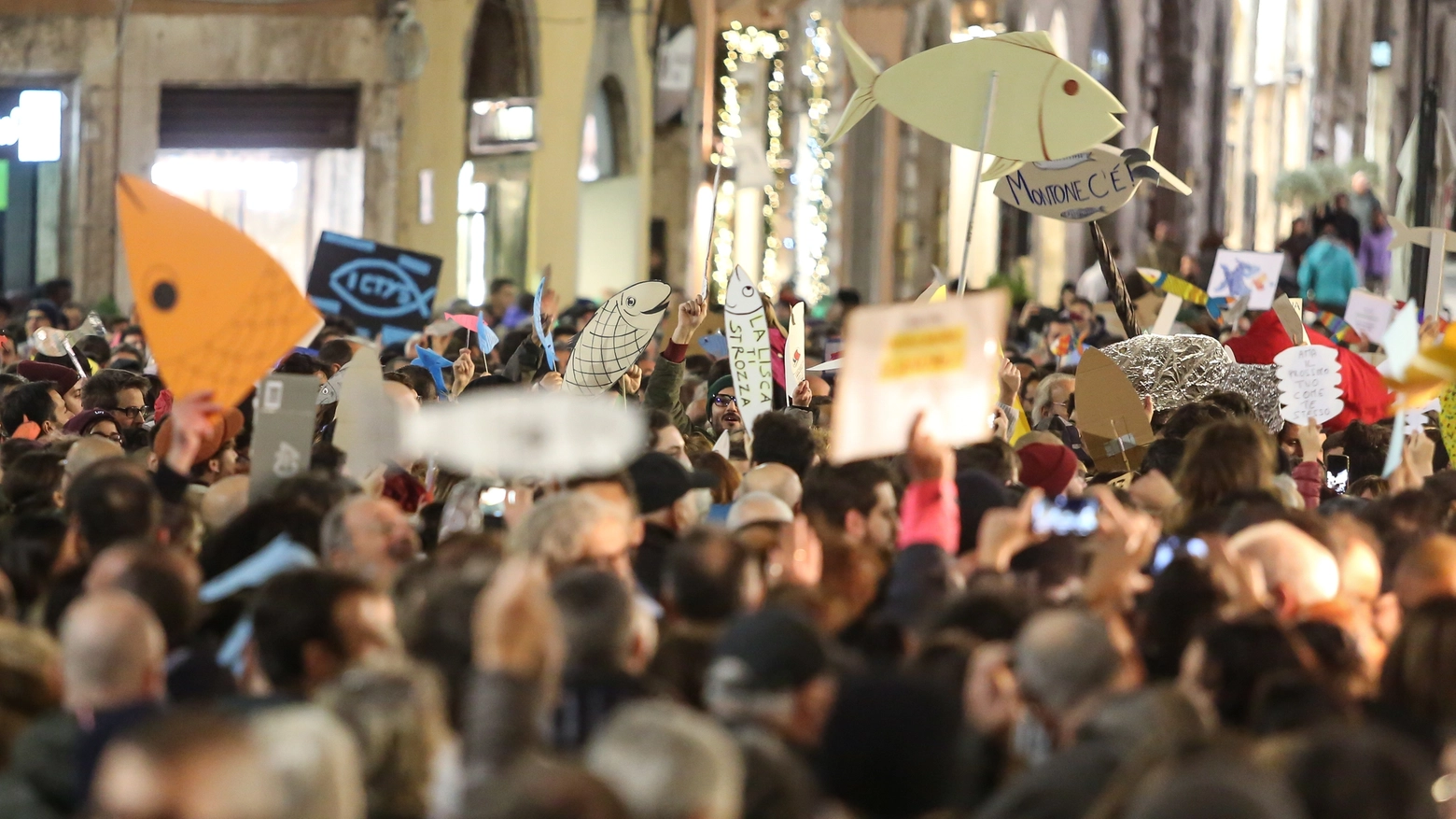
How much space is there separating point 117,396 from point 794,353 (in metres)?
2.78

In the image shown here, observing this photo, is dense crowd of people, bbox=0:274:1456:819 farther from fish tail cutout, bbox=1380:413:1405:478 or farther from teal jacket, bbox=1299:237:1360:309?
teal jacket, bbox=1299:237:1360:309

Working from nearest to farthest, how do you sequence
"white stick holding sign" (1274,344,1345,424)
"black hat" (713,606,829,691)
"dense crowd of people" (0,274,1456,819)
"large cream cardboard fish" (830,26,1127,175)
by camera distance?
"dense crowd of people" (0,274,1456,819) < "black hat" (713,606,829,691) < "white stick holding sign" (1274,344,1345,424) < "large cream cardboard fish" (830,26,1127,175)

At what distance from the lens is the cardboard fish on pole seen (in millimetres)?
9586

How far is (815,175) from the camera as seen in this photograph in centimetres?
2809

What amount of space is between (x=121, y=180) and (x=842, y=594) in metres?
2.75

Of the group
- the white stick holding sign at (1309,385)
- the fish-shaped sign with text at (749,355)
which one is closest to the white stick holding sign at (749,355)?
the fish-shaped sign with text at (749,355)

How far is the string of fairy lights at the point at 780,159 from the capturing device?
25.8 meters

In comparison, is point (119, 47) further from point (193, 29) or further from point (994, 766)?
point (994, 766)

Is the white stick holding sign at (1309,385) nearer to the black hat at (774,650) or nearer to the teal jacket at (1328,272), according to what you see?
the black hat at (774,650)

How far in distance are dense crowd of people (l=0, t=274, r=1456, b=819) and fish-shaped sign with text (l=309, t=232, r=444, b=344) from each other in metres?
7.00

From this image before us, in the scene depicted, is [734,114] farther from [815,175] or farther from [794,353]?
[794,353]

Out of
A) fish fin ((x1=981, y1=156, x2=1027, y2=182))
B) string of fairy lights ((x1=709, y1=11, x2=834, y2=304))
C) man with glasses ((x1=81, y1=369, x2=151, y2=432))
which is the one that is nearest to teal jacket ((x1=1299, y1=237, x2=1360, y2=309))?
string of fairy lights ((x1=709, y1=11, x2=834, y2=304))

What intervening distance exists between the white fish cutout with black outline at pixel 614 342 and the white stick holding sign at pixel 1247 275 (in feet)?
28.0

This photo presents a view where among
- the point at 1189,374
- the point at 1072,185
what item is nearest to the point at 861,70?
the point at 1072,185
